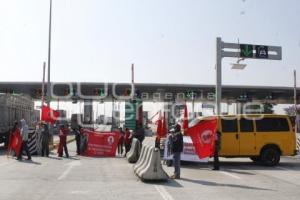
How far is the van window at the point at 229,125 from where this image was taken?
2183 cm

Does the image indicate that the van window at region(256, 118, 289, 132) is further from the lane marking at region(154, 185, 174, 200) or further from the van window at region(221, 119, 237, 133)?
the lane marking at region(154, 185, 174, 200)

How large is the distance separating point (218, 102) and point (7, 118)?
39.4 ft

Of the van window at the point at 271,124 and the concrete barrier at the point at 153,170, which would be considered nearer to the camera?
the concrete barrier at the point at 153,170

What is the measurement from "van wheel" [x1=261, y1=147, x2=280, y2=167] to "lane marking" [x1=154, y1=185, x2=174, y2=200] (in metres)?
8.24

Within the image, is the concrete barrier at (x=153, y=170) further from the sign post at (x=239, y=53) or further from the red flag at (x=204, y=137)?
the sign post at (x=239, y=53)

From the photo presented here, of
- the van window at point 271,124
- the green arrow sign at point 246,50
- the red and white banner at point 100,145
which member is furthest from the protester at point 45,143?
the green arrow sign at point 246,50

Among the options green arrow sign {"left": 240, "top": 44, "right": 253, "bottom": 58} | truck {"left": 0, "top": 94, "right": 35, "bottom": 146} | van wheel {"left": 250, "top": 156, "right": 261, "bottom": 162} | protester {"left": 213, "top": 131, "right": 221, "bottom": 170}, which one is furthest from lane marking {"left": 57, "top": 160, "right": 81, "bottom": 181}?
green arrow sign {"left": 240, "top": 44, "right": 253, "bottom": 58}

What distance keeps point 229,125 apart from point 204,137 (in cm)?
261

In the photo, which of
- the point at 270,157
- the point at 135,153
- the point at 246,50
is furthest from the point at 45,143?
the point at 246,50

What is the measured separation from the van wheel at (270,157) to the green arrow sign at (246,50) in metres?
11.3

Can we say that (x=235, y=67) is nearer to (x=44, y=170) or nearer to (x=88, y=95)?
(x=44, y=170)

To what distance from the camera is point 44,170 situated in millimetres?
18969

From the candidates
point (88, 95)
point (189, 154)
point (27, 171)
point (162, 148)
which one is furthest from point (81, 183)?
point (88, 95)

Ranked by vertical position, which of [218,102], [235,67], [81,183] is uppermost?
[235,67]
